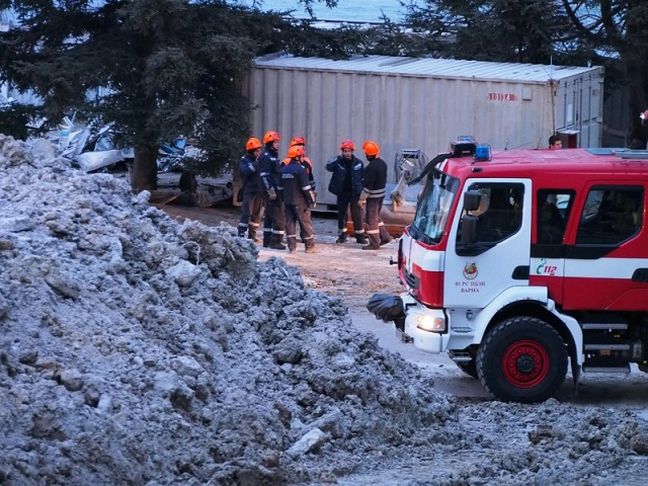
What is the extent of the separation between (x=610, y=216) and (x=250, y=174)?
31.3 feet

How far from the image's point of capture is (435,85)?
21969mm

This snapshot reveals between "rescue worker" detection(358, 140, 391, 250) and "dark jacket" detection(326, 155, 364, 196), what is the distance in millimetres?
189

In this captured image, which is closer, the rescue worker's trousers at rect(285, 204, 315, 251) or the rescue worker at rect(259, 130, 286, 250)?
the rescue worker at rect(259, 130, 286, 250)

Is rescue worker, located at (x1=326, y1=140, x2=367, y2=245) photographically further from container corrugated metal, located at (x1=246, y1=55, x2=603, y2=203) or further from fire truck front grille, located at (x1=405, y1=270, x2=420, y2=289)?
fire truck front grille, located at (x1=405, y1=270, x2=420, y2=289)

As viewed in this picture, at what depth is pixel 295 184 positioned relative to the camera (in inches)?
764

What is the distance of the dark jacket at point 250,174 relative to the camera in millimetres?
19844

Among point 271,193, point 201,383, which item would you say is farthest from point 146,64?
point 201,383

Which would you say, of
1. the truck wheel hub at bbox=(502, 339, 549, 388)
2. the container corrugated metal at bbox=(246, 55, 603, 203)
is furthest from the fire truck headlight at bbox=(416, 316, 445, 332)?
the container corrugated metal at bbox=(246, 55, 603, 203)

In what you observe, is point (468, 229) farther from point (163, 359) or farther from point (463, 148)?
point (163, 359)

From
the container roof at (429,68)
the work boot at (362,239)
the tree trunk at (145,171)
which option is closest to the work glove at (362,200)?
the work boot at (362,239)

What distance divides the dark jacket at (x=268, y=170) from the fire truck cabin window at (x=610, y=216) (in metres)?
8.85

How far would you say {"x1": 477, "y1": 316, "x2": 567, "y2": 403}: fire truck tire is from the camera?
36.7 ft

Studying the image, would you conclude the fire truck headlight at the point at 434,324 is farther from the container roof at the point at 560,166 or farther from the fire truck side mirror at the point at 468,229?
the container roof at the point at 560,166

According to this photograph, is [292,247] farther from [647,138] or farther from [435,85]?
[647,138]
